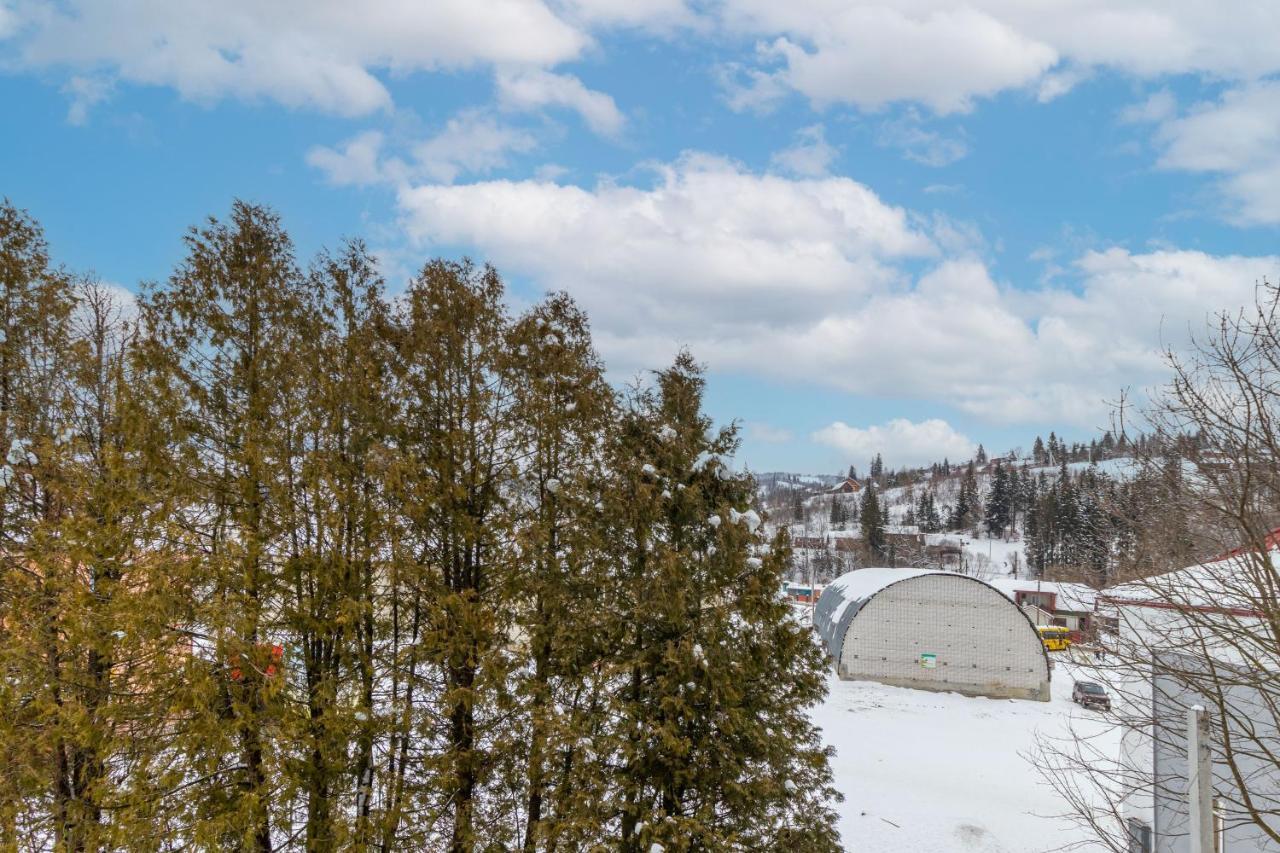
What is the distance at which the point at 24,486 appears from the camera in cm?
890

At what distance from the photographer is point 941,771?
2000 centimetres

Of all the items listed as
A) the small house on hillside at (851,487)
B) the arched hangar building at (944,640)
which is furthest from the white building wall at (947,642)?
the small house on hillside at (851,487)

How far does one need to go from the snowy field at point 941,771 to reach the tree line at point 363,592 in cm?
486

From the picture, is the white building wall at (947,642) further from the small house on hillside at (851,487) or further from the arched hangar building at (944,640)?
the small house on hillside at (851,487)

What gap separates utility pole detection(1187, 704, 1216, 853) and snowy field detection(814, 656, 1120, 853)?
3487 millimetres

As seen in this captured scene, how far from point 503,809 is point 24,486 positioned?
710 cm

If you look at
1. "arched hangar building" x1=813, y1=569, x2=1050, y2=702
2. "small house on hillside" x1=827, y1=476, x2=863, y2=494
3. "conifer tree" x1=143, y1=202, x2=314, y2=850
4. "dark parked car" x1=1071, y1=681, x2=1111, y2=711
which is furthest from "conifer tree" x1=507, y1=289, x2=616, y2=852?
"small house on hillside" x1=827, y1=476, x2=863, y2=494

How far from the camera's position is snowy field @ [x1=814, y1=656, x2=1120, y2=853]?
15.3m

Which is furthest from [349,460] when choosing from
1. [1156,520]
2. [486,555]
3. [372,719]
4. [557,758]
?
[1156,520]

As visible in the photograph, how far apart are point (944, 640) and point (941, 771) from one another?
11.3 m

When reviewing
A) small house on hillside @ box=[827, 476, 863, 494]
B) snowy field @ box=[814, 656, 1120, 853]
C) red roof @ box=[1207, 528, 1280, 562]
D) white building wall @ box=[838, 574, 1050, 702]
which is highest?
small house on hillside @ box=[827, 476, 863, 494]

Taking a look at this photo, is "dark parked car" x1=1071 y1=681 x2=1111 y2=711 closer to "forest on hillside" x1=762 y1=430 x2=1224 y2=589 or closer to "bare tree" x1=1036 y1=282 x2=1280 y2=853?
"forest on hillside" x1=762 y1=430 x2=1224 y2=589

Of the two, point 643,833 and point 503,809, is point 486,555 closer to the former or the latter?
point 503,809

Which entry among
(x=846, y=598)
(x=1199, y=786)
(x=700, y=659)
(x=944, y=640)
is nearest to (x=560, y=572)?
(x=700, y=659)
